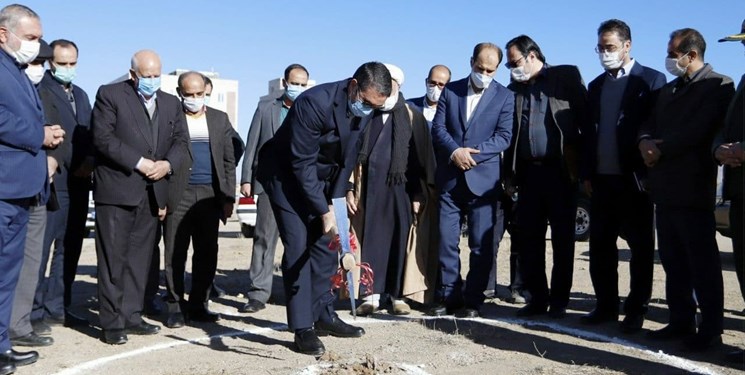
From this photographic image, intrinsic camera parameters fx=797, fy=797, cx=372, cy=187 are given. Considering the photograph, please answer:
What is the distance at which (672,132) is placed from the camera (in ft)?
19.4

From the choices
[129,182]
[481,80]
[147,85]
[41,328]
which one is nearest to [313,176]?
[129,182]

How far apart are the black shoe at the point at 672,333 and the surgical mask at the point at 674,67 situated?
194 centimetres

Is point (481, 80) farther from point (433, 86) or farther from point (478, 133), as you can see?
point (433, 86)

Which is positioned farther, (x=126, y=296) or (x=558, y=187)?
(x=558, y=187)

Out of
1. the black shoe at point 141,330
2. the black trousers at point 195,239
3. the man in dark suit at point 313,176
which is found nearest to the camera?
the man in dark suit at point 313,176

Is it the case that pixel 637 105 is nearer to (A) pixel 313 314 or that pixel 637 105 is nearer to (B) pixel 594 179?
(B) pixel 594 179

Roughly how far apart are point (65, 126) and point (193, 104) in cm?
114

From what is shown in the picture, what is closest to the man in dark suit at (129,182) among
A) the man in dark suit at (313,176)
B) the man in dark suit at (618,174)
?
the man in dark suit at (313,176)

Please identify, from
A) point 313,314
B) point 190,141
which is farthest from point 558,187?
point 190,141

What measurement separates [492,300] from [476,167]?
174 centimetres

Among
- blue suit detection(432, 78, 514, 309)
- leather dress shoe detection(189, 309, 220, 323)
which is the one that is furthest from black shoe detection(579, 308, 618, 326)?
leather dress shoe detection(189, 309, 220, 323)

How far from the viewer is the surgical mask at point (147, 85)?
20.9ft

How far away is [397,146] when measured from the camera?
295 inches

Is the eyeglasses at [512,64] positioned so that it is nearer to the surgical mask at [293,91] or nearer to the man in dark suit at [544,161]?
the man in dark suit at [544,161]
